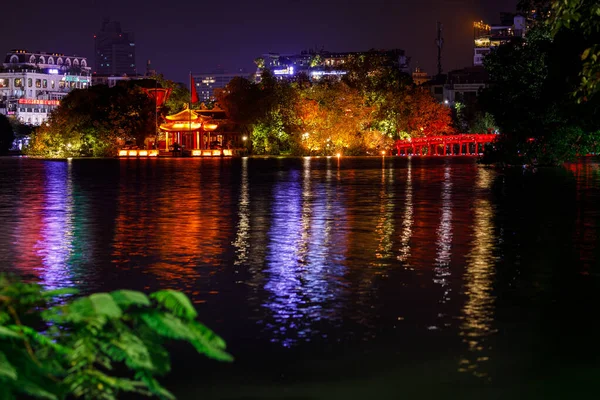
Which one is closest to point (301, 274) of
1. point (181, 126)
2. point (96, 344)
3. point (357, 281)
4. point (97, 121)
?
point (357, 281)

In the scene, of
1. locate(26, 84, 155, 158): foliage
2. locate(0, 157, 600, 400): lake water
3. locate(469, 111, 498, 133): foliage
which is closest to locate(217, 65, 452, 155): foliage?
locate(26, 84, 155, 158): foliage

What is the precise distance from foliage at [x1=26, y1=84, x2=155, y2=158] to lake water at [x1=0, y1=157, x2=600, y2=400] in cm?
7200

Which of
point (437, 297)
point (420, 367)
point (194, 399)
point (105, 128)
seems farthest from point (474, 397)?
point (105, 128)

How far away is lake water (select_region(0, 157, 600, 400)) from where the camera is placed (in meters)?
9.15

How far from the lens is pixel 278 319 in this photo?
38.0ft

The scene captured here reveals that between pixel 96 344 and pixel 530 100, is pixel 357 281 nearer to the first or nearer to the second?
pixel 96 344

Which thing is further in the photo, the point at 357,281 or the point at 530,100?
the point at 530,100

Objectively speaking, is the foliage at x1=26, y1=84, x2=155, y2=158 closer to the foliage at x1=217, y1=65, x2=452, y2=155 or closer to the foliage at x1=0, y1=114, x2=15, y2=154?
the foliage at x1=217, y1=65, x2=452, y2=155

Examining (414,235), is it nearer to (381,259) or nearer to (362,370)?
(381,259)

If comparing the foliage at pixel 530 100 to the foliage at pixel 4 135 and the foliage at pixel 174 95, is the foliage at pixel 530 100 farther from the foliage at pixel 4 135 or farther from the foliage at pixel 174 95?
the foliage at pixel 4 135

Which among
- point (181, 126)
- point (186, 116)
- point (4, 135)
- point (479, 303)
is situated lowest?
→ point (479, 303)

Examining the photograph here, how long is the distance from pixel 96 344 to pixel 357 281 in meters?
10.1

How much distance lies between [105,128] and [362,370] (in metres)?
96.3

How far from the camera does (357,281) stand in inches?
569
